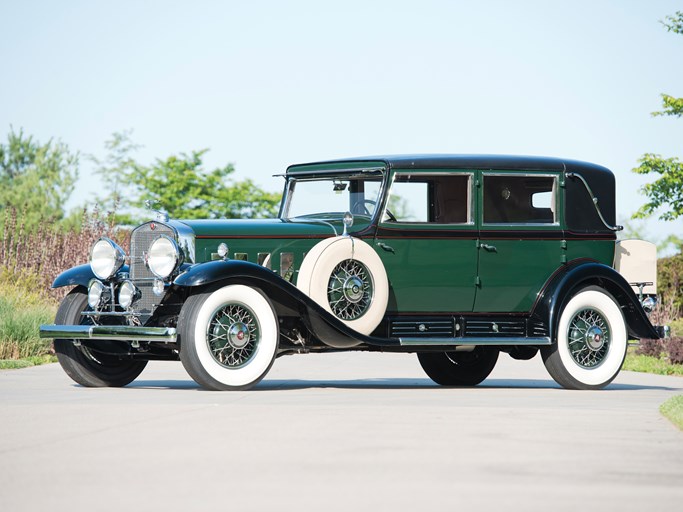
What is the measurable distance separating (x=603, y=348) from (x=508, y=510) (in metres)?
7.52

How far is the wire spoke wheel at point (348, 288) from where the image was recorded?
36.6 ft

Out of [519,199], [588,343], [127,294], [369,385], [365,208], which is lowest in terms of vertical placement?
[369,385]

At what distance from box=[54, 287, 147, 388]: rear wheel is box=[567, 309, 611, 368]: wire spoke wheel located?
4.44 m

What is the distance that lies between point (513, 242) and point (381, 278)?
1653 mm

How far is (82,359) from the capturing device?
11.3 meters

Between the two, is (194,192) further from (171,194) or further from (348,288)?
(348,288)

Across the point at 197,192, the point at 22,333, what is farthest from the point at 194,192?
the point at 22,333

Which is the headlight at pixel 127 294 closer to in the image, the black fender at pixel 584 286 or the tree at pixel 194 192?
the black fender at pixel 584 286

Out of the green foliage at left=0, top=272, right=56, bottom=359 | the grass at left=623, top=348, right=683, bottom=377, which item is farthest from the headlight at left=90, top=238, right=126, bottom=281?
the grass at left=623, top=348, right=683, bottom=377

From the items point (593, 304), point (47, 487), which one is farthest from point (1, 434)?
point (593, 304)

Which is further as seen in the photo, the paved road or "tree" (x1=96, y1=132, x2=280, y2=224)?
"tree" (x1=96, y1=132, x2=280, y2=224)

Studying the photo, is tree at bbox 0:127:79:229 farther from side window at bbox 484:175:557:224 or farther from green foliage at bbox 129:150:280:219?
side window at bbox 484:175:557:224

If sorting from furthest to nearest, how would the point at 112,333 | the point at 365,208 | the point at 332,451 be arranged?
1. the point at 365,208
2. the point at 112,333
3. the point at 332,451

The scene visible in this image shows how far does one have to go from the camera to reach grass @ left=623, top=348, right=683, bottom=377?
1650 centimetres
